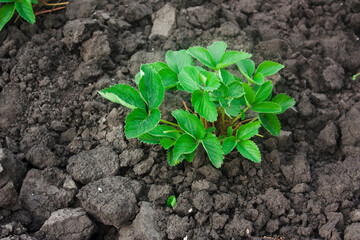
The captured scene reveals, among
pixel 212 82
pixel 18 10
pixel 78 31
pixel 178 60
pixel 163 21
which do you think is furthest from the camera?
pixel 163 21

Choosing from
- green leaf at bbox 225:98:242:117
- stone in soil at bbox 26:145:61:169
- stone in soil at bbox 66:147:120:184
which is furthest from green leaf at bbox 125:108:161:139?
stone in soil at bbox 26:145:61:169

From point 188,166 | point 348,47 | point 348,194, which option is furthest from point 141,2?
point 348,194

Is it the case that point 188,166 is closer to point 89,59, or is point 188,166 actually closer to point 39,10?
point 89,59

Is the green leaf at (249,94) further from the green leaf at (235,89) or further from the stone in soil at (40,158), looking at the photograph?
the stone in soil at (40,158)

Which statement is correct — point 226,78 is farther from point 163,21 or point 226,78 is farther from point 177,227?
point 163,21

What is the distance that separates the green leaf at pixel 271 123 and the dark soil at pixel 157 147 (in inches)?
10.4

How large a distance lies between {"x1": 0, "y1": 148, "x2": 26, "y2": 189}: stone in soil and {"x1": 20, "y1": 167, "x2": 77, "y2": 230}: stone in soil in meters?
0.04

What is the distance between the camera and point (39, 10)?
2979mm

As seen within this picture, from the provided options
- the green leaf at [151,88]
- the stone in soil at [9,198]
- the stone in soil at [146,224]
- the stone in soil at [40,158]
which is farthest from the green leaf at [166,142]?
the stone in soil at [9,198]

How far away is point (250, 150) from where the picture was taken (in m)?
2.00

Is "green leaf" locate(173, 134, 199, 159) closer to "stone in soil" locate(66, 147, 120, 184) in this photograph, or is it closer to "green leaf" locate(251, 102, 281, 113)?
"green leaf" locate(251, 102, 281, 113)

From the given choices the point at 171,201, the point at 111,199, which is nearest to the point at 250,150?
the point at 171,201

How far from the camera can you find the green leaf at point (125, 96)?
1929 millimetres

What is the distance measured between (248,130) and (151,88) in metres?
0.57
